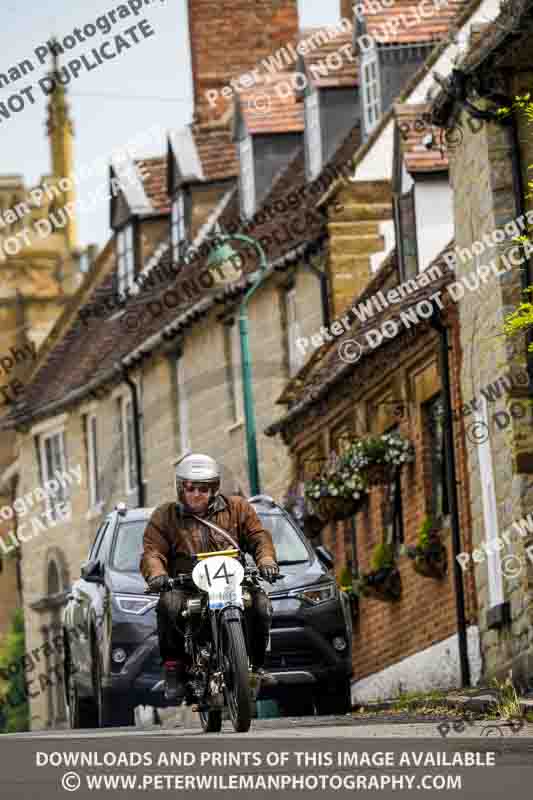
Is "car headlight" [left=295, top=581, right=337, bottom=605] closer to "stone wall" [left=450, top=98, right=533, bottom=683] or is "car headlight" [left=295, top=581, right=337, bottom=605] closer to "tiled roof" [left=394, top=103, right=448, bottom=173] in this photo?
"stone wall" [left=450, top=98, right=533, bottom=683]

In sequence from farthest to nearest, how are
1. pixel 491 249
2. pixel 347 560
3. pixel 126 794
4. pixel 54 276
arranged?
pixel 54 276
pixel 347 560
pixel 491 249
pixel 126 794

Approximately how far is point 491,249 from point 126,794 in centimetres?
1253

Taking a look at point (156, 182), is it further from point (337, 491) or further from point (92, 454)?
point (337, 491)

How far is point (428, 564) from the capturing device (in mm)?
26094

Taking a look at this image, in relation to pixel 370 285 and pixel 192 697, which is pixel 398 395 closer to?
pixel 370 285

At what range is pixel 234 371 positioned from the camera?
40.3 m

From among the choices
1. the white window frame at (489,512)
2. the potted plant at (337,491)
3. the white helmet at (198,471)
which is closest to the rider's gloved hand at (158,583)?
the white helmet at (198,471)

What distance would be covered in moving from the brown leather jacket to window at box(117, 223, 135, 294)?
33.9m

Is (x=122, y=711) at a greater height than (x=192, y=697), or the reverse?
(x=192, y=697)

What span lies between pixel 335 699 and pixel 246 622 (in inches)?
193

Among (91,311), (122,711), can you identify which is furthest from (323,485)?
(91,311)

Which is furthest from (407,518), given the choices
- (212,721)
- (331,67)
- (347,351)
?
(212,721)

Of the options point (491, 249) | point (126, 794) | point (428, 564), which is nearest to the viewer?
point (126, 794)

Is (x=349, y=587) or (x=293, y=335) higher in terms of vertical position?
(x=293, y=335)
